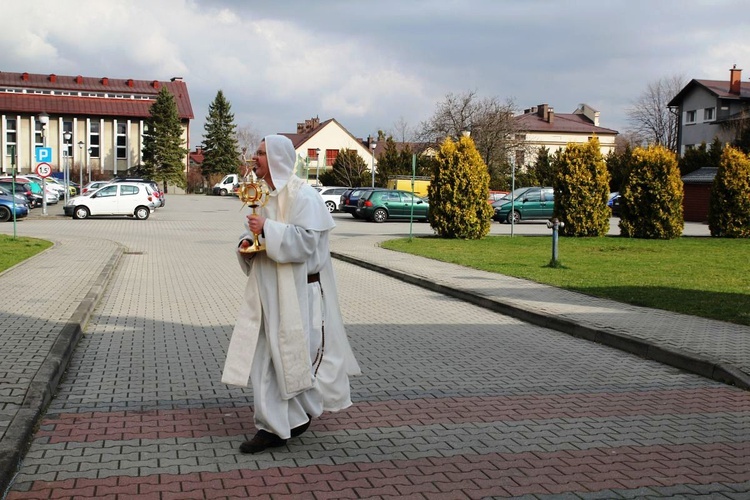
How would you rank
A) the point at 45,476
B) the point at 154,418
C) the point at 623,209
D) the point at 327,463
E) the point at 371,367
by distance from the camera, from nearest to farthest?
1. the point at 45,476
2. the point at 327,463
3. the point at 154,418
4. the point at 371,367
5. the point at 623,209

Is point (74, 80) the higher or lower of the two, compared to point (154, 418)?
higher

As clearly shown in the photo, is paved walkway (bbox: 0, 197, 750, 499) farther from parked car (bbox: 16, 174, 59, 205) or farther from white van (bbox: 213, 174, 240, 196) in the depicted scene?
white van (bbox: 213, 174, 240, 196)

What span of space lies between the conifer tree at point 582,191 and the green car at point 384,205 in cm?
1160

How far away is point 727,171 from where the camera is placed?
89.1 feet

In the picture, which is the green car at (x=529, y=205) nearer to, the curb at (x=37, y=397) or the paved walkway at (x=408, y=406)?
the paved walkway at (x=408, y=406)

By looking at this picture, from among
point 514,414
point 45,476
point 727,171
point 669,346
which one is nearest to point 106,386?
point 45,476

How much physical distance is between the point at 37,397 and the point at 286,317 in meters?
2.18

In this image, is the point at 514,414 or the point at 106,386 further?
the point at 106,386

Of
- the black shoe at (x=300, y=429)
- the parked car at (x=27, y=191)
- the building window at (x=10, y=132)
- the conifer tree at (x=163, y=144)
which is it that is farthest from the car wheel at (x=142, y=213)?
the building window at (x=10, y=132)

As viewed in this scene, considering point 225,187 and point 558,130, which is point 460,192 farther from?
point 558,130

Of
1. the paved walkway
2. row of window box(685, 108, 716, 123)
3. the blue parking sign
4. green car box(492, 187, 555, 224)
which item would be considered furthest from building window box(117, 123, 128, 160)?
the paved walkway

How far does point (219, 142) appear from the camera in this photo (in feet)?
299

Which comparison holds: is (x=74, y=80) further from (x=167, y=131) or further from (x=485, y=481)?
(x=485, y=481)

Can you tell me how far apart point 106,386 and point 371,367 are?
7.85ft
